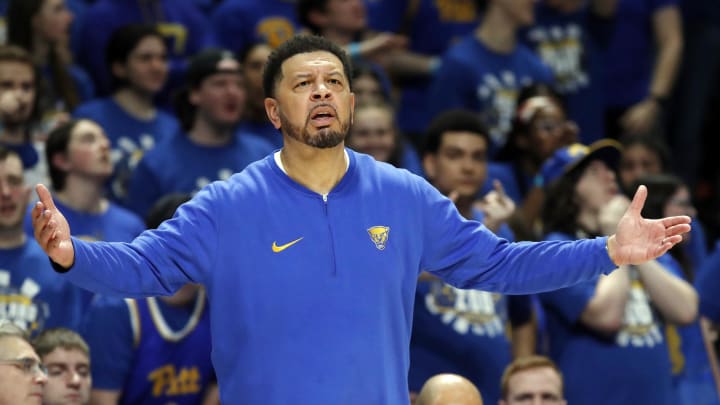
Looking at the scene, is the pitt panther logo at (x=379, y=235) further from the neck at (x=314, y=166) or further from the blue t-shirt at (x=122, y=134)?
the blue t-shirt at (x=122, y=134)

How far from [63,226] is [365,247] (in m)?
0.82

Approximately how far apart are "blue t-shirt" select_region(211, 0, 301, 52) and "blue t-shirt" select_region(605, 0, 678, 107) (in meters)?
2.43

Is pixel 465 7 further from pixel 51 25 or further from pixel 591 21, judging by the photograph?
pixel 51 25

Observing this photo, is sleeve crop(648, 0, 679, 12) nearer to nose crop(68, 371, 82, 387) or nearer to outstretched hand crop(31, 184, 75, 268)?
nose crop(68, 371, 82, 387)

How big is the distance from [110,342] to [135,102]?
2.30 metres

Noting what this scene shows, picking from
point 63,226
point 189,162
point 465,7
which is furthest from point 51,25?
point 63,226

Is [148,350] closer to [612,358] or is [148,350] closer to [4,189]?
[4,189]

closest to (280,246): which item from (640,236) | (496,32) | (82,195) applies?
(640,236)

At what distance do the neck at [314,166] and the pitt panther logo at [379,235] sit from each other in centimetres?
18

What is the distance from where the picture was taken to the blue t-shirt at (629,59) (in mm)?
9266

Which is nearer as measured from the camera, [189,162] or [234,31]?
[189,162]

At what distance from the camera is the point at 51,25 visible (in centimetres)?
741

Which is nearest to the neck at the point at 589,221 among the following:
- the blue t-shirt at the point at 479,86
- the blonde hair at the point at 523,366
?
the blonde hair at the point at 523,366

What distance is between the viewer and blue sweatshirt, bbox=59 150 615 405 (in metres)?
3.53
